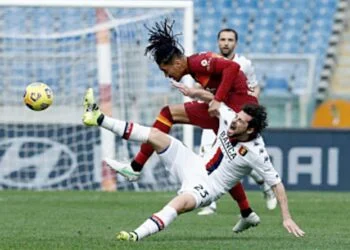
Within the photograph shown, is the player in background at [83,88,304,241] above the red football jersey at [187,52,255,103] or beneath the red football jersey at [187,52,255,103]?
beneath

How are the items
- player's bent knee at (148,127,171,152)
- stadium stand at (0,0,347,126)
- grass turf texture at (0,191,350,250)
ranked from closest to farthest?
1. grass turf texture at (0,191,350,250)
2. player's bent knee at (148,127,171,152)
3. stadium stand at (0,0,347,126)

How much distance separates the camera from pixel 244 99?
11094mm

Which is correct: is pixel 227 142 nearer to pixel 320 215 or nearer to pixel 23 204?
pixel 320 215

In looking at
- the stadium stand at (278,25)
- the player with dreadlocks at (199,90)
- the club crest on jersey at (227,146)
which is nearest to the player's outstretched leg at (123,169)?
the player with dreadlocks at (199,90)

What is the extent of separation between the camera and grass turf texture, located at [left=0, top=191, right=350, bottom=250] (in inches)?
341

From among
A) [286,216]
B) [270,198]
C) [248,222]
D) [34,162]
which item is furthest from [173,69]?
[34,162]

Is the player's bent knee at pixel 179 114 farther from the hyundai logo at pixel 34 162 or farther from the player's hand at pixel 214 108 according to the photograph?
the hyundai logo at pixel 34 162

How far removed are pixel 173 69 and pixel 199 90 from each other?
35 centimetres

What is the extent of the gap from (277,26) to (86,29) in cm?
738

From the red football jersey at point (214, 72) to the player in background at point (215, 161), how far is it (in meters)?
0.67

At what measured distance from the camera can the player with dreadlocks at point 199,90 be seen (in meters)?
9.84

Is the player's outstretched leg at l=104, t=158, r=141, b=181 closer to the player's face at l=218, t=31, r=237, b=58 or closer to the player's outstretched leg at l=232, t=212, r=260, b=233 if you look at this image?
the player's outstretched leg at l=232, t=212, r=260, b=233

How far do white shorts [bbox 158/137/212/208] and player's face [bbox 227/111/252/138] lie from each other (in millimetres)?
487

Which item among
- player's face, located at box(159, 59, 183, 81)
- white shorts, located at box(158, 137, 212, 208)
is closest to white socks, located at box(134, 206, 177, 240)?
white shorts, located at box(158, 137, 212, 208)
